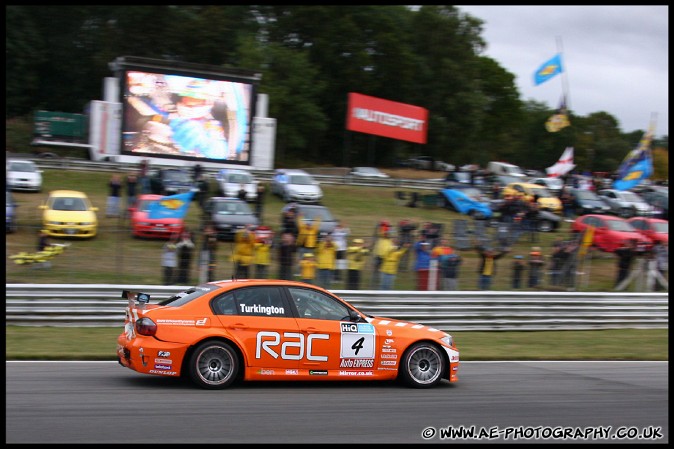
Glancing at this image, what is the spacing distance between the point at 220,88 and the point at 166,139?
3955mm

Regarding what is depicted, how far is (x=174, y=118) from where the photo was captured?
126ft

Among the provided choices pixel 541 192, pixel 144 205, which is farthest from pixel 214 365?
pixel 541 192

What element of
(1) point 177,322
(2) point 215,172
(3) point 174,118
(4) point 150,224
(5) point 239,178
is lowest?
(1) point 177,322

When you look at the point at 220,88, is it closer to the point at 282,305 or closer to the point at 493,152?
the point at 282,305

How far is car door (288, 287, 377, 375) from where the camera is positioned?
9016 mm

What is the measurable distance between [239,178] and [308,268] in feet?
56.8

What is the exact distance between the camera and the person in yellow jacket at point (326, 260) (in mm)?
15383

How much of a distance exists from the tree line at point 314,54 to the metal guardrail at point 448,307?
44.3 metres

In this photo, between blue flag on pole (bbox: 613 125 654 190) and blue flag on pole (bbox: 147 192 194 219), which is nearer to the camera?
blue flag on pole (bbox: 147 192 194 219)

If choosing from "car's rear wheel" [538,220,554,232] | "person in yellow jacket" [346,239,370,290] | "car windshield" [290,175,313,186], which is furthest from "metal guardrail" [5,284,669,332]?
"car windshield" [290,175,313,186]

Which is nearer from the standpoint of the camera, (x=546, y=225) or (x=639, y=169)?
(x=546, y=225)

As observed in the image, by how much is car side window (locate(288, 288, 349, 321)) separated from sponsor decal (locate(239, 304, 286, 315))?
22 cm

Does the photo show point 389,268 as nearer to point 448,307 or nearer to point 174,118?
point 448,307

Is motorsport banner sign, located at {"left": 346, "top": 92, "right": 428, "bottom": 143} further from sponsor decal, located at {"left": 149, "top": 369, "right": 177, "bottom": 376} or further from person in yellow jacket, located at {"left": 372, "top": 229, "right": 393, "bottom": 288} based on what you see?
sponsor decal, located at {"left": 149, "top": 369, "right": 177, "bottom": 376}
